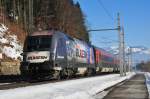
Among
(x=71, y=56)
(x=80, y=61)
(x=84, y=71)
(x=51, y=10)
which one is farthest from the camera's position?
(x=51, y=10)

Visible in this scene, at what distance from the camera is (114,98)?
1938 cm

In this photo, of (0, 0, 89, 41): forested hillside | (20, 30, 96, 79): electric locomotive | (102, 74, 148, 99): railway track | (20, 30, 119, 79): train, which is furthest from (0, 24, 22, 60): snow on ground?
(102, 74, 148, 99): railway track

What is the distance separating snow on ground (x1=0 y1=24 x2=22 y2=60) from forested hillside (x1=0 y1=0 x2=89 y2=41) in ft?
12.6

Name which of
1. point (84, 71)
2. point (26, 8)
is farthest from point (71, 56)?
point (26, 8)

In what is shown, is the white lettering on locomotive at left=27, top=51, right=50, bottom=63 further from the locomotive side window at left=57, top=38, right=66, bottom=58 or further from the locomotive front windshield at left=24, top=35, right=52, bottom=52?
the locomotive side window at left=57, top=38, right=66, bottom=58

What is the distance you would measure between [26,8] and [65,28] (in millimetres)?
16137

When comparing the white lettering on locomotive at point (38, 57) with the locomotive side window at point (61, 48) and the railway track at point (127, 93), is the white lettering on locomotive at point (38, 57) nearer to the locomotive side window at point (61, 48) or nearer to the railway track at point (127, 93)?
the locomotive side window at point (61, 48)

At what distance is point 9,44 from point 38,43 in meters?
27.3

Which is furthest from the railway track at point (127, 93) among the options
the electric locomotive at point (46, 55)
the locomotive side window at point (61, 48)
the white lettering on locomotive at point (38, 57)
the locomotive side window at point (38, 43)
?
the locomotive side window at point (38, 43)

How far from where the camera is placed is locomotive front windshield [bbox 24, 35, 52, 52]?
28641 millimetres

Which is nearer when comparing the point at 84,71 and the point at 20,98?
the point at 20,98

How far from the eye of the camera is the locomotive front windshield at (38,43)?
94.0 feet

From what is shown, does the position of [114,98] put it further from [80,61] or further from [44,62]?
[80,61]

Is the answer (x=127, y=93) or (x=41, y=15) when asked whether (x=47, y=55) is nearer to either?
(x=127, y=93)
